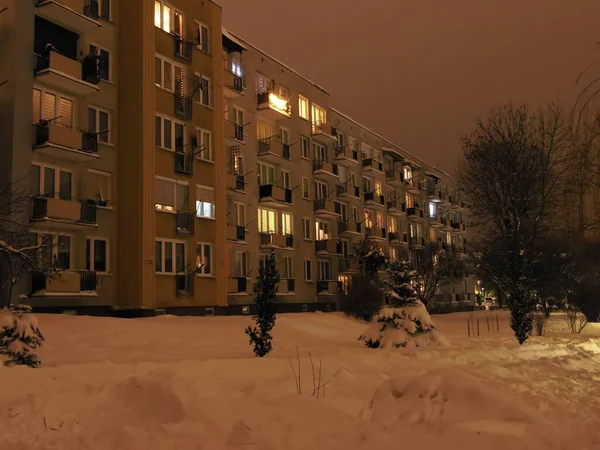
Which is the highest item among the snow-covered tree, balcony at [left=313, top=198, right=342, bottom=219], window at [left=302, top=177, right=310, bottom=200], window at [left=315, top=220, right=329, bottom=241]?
window at [left=302, top=177, right=310, bottom=200]

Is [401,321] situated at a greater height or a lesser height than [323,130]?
lesser

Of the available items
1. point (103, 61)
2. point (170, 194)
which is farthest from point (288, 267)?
point (103, 61)

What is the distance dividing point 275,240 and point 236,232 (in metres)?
3.83

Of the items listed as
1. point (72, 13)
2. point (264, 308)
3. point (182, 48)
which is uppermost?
point (182, 48)

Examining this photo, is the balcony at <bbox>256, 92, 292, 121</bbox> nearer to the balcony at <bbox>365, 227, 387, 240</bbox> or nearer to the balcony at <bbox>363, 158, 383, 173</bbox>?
the balcony at <bbox>363, 158, 383, 173</bbox>

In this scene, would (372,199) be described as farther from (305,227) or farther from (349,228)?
(305,227)

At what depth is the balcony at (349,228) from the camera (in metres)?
43.8

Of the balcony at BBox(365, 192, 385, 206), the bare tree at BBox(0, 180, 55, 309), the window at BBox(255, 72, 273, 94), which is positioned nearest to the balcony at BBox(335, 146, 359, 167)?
the balcony at BBox(365, 192, 385, 206)

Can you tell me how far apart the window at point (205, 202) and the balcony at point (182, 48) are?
5.88 meters

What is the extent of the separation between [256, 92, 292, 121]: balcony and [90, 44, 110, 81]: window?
11.7 m

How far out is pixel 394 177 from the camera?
55.4m

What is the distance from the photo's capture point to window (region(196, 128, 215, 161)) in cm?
2805

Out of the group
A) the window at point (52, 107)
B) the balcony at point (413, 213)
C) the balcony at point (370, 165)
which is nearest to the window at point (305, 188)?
the balcony at point (370, 165)

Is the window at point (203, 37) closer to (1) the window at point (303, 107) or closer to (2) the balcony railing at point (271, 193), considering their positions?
(2) the balcony railing at point (271, 193)
